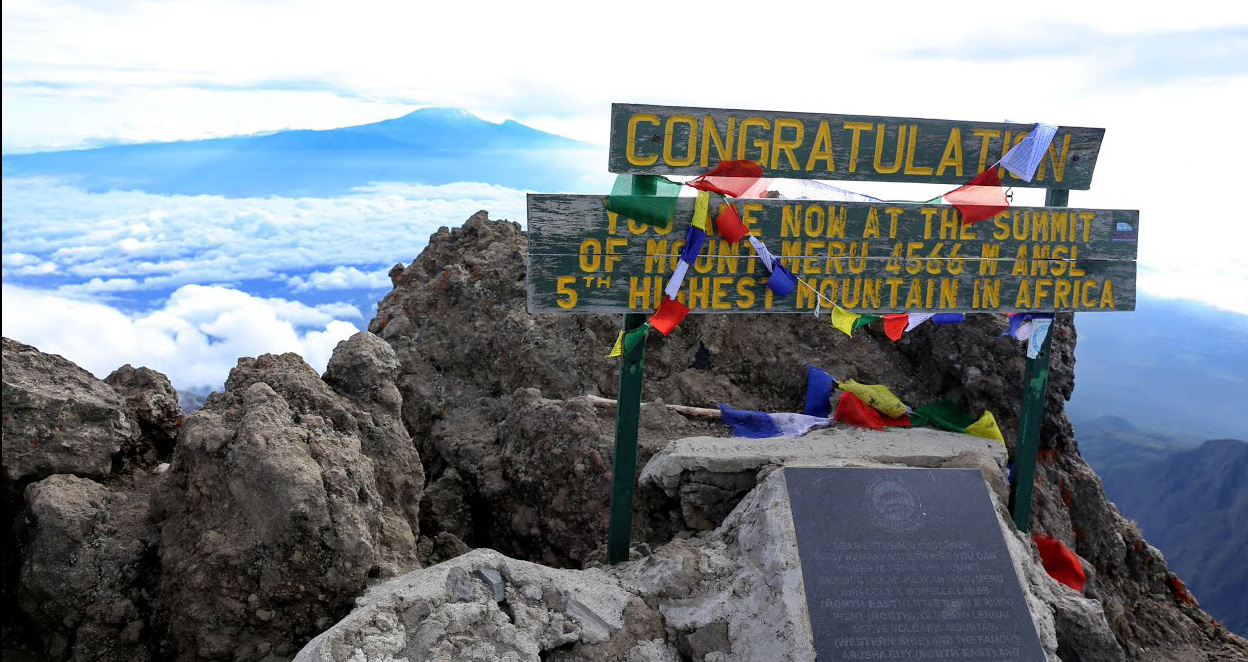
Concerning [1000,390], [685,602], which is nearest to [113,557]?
[685,602]

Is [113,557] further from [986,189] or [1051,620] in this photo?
[986,189]

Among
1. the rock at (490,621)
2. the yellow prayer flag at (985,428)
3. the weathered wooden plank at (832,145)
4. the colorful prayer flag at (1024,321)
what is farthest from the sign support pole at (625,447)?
the yellow prayer flag at (985,428)

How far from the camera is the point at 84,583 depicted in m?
5.12

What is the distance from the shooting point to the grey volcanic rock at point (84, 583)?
5.11 metres

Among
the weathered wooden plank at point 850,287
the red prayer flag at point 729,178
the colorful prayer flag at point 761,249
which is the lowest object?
the weathered wooden plank at point 850,287

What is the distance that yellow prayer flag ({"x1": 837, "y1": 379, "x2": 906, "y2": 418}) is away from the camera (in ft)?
23.2

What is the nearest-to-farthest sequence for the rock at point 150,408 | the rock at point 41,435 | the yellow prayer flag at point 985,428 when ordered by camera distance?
the rock at point 41,435 → the rock at point 150,408 → the yellow prayer flag at point 985,428

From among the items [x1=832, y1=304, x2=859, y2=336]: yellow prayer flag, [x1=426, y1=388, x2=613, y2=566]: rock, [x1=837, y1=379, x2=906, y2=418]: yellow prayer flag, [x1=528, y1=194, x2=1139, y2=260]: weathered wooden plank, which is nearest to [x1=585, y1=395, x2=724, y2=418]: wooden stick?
[x1=426, y1=388, x2=613, y2=566]: rock

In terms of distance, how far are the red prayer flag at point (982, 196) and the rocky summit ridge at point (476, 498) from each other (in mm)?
1622

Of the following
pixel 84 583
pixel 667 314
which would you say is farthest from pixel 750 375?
pixel 84 583

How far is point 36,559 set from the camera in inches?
202

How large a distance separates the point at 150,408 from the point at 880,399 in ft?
17.3

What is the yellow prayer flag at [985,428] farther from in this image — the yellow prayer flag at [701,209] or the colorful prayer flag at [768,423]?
the yellow prayer flag at [701,209]

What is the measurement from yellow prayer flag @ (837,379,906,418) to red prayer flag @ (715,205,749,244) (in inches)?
93.2
